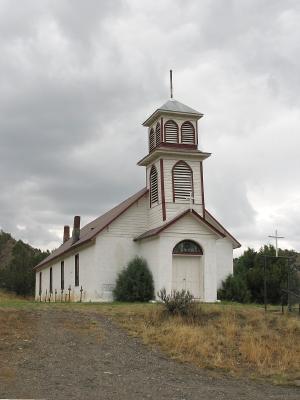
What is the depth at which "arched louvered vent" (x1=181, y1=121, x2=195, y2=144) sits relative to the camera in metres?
31.2

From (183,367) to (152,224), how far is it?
683 inches

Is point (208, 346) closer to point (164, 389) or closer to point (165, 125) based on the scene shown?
point (164, 389)

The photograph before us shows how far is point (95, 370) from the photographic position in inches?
507

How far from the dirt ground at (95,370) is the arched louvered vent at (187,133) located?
1532 cm

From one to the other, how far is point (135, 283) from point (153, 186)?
564 cm

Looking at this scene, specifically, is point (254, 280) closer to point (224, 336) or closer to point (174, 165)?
point (174, 165)

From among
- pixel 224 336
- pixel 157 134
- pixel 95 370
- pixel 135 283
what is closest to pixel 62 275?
pixel 135 283

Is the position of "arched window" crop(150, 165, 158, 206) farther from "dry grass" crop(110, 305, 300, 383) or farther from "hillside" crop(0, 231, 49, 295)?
"hillside" crop(0, 231, 49, 295)

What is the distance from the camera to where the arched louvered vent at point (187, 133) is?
31188 millimetres

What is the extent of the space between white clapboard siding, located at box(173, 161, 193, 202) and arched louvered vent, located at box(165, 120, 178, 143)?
4.44ft

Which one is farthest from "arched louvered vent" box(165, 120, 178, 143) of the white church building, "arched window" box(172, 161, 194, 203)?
"arched window" box(172, 161, 194, 203)

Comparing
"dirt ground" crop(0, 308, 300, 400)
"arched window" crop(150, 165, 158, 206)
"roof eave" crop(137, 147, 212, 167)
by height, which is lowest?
"dirt ground" crop(0, 308, 300, 400)

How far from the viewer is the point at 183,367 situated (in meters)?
13.9

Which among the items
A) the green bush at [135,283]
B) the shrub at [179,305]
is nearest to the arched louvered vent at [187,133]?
the green bush at [135,283]
